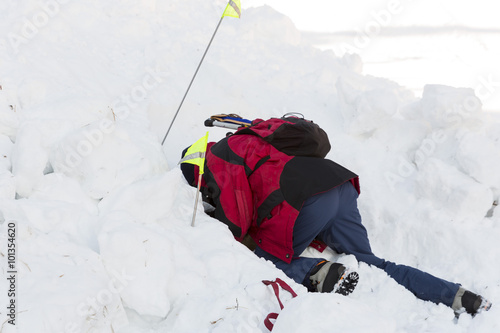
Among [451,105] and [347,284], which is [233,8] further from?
[347,284]

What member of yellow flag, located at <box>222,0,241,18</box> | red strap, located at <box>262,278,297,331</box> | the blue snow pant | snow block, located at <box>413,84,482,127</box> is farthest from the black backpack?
snow block, located at <box>413,84,482,127</box>

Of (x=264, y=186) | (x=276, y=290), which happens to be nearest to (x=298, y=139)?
(x=264, y=186)

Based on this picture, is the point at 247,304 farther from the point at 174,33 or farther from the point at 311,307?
the point at 174,33

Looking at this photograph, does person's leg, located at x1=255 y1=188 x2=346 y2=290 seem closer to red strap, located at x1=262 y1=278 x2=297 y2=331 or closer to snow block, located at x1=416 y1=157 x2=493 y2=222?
red strap, located at x1=262 y1=278 x2=297 y2=331

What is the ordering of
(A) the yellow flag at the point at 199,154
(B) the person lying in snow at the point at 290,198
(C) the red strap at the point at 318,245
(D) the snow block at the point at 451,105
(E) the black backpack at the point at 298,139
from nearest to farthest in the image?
(A) the yellow flag at the point at 199,154, (B) the person lying in snow at the point at 290,198, (E) the black backpack at the point at 298,139, (C) the red strap at the point at 318,245, (D) the snow block at the point at 451,105

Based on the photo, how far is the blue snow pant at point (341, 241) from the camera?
7.39 ft

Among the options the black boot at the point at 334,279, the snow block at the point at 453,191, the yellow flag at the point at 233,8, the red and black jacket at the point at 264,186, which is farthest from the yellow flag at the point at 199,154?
the snow block at the point at 453,191

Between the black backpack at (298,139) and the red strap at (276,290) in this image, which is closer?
the red strap at (276,290)

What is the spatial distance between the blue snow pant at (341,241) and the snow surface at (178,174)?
105mm

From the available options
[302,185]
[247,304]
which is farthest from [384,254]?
[247,304]

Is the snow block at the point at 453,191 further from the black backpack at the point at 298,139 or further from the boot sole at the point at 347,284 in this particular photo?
the boot sole at the point at 347,284

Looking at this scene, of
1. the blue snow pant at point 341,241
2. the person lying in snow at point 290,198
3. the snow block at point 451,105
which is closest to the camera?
the blue snow pant at point 341,241

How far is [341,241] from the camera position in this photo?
2.57m

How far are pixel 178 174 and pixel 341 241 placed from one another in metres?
1.19
